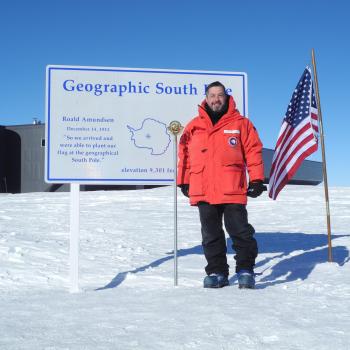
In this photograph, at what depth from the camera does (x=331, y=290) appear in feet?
13.7

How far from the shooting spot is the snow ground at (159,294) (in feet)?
8.98

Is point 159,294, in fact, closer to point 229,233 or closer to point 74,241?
point 229,233

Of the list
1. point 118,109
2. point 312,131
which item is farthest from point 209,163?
point 312,131

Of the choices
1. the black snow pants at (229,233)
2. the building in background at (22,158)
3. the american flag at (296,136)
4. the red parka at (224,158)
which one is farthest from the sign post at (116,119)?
the building in background at (22,158)

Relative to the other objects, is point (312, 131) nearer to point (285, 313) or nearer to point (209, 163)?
point (209, 163)

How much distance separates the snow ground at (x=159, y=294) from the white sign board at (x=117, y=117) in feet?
3.54

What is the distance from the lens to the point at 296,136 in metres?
5.63

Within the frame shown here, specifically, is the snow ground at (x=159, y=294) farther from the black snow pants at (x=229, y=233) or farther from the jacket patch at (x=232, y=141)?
the jacket patch at (x=232, y=141)

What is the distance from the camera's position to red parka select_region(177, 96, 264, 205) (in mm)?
4309

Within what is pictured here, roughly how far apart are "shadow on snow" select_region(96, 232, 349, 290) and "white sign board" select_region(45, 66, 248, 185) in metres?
1.15

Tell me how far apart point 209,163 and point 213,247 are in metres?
0.77

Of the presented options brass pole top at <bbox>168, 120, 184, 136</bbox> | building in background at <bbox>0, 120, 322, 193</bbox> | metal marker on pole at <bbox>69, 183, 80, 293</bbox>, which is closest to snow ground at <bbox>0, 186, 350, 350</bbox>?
metal marker on pole at <bbox>69, 183, 80, 293</bbox>

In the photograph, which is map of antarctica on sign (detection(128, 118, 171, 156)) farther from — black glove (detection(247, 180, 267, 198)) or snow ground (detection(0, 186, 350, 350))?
snow ground (detection(0, 186, 350, 350))

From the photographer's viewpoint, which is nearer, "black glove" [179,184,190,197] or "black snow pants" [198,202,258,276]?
"black snow pants" [198,202,258,276]
